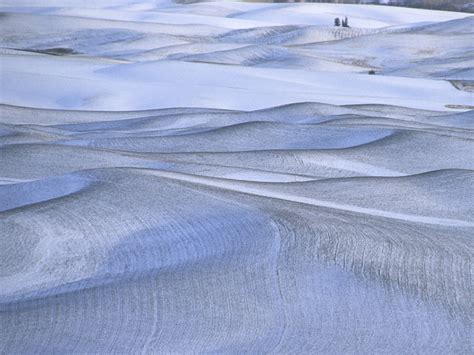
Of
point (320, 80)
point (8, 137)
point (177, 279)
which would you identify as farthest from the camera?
point (320, 80)

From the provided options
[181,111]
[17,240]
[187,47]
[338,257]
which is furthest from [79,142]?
[187,47]

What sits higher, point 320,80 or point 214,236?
point 214,236

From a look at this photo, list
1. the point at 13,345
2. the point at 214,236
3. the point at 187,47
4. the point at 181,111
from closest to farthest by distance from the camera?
the point at 13,345 < the point at 214,236 < the point at 181,111 < the point at 187,47

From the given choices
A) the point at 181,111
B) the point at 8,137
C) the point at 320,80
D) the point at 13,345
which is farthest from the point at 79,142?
the point at 320,80

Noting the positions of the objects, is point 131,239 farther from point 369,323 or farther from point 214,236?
point 369,323

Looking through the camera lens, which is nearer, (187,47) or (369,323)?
(369,323)

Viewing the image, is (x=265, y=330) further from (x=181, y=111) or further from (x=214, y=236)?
(x=181, y=111)
